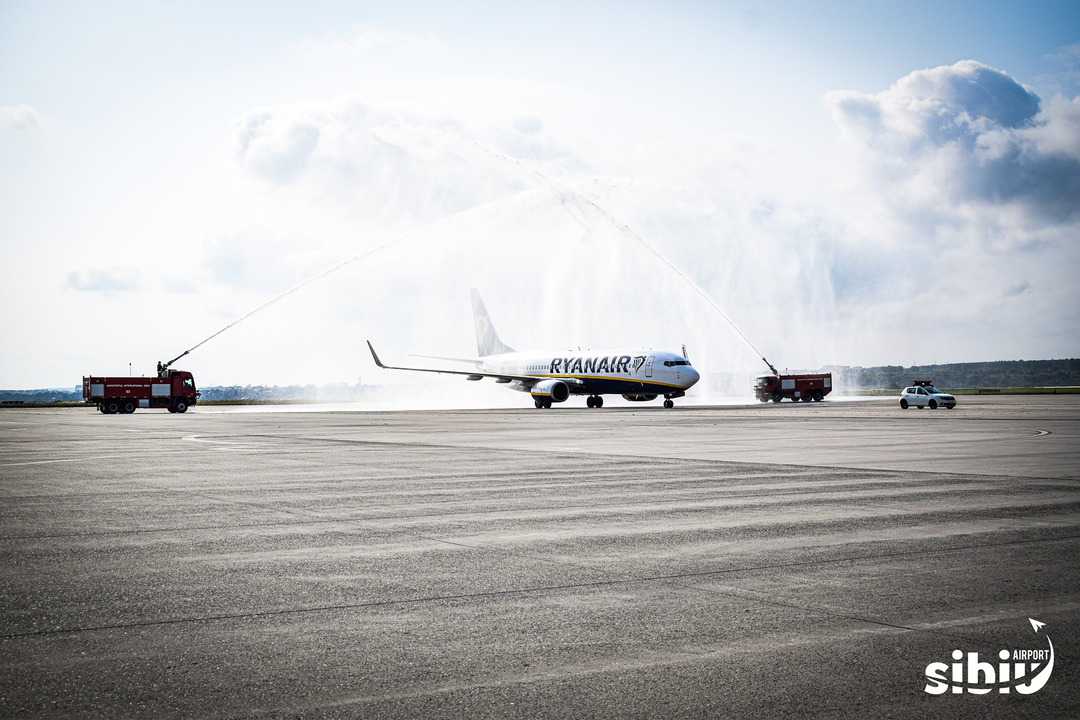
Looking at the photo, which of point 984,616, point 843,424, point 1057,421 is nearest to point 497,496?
point 984,616

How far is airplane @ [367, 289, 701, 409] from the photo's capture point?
73250 mm

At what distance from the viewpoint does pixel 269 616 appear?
8336mm

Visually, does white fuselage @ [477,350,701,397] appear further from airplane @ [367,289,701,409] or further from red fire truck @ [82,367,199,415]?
red fire truck @ [82,367,199,415]

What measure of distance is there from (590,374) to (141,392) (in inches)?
1402

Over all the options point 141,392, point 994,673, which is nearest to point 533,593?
point 994,673

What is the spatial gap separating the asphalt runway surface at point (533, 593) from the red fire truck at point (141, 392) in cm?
6153

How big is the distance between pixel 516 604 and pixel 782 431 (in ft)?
99.6

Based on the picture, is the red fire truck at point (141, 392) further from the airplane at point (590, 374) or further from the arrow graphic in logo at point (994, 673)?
the arrow graphic in logo at point (994, 673)

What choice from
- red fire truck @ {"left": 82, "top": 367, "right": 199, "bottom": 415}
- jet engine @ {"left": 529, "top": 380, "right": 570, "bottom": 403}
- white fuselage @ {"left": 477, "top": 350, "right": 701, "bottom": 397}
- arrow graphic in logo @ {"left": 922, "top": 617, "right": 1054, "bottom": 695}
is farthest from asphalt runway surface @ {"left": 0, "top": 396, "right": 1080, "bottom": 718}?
red fire truck @ {"left": 82, "top": 367, "right": 199, "bottom": 415}

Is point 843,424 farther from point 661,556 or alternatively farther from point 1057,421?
point 661,556

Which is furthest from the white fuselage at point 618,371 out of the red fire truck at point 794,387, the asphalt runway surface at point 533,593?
the asphalt runway surface at point 533,593

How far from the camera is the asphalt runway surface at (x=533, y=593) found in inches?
248

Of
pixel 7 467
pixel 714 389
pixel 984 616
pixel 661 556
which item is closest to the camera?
pixel 984 616

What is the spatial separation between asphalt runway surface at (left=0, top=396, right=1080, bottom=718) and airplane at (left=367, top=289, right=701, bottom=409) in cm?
5242
